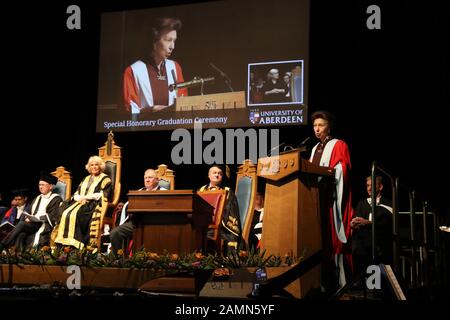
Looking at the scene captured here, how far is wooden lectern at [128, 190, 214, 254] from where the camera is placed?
4676 millimetres

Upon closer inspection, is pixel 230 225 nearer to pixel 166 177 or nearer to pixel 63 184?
pixel 166 177

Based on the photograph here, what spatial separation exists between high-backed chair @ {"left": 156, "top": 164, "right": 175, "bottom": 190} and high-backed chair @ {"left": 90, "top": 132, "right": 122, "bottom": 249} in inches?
18.2

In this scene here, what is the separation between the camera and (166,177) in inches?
276

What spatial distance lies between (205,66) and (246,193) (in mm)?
1919

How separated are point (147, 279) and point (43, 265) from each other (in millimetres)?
889

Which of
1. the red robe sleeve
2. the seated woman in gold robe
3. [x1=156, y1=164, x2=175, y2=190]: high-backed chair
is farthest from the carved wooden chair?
the red robe sleeve

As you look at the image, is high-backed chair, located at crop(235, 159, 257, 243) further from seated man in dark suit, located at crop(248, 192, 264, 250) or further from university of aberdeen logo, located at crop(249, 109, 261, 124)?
university of aberdeen logo, located at crop(249, 109, 261, 124)

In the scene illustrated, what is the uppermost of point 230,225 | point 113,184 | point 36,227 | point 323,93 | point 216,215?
point 323,93

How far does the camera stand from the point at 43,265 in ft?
15.3

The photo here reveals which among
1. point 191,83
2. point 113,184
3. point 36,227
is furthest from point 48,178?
point 191,83

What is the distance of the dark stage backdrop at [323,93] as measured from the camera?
6.79 metres

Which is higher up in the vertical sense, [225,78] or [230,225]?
[225,78]
